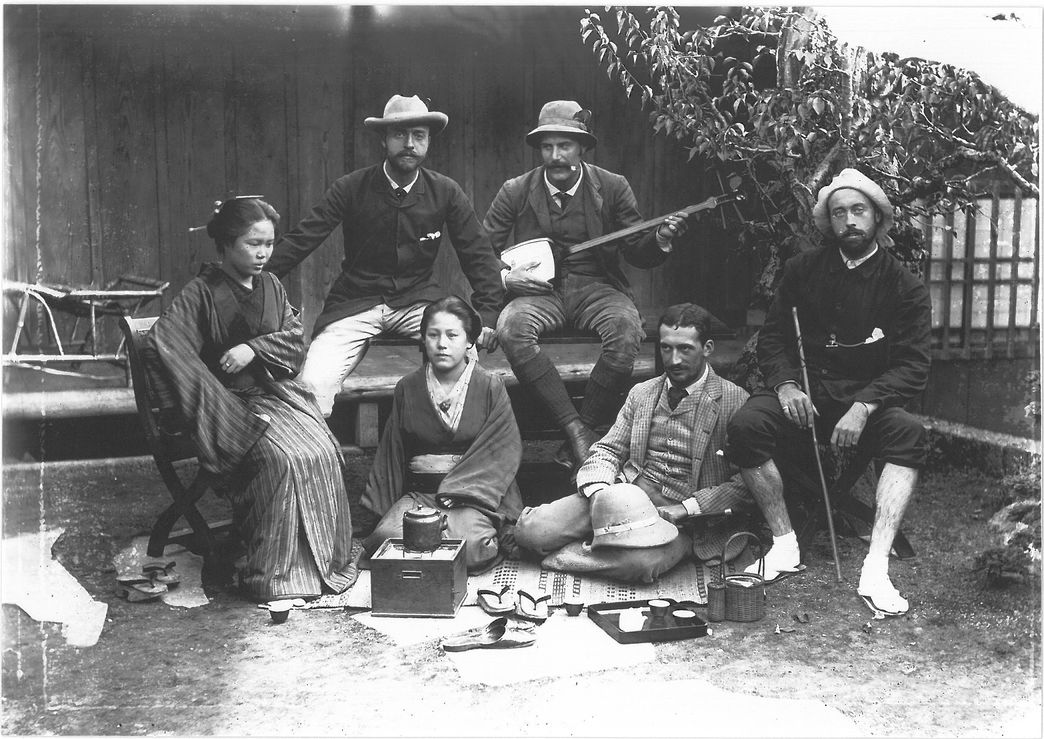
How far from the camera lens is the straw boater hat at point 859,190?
5617mm

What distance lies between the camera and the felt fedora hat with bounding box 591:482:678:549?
17.6 feet

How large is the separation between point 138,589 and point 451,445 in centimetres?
166

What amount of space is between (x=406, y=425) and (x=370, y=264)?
4.06 ft

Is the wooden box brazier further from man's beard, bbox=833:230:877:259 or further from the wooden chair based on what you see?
man's beard, bbox=833:230:877:259

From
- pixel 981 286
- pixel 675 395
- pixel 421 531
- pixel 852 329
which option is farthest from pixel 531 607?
pixel 981 286

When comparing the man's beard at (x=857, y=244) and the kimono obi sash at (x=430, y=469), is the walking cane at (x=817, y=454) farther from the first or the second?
the kimono obi sash at (x=430, y=469)

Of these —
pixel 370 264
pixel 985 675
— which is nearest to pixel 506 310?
pixel 370 264

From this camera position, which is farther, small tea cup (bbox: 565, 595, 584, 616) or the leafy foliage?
the leafy foliage

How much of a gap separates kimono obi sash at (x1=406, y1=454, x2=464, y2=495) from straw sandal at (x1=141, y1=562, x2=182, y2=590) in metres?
1.25

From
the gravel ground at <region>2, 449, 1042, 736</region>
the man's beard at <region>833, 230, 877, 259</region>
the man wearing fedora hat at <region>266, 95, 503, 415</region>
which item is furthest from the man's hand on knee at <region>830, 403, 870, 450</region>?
the man wearing fedora hat at <region>266, 95, 503, 415</region>

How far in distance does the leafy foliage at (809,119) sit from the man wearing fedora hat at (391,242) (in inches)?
48.4

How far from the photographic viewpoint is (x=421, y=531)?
17.3 ft

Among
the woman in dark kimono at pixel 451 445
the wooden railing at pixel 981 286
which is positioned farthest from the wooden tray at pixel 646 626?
the wooden railing at pixel 981 286

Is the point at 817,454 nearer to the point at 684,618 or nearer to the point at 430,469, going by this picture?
the point at 684,618
